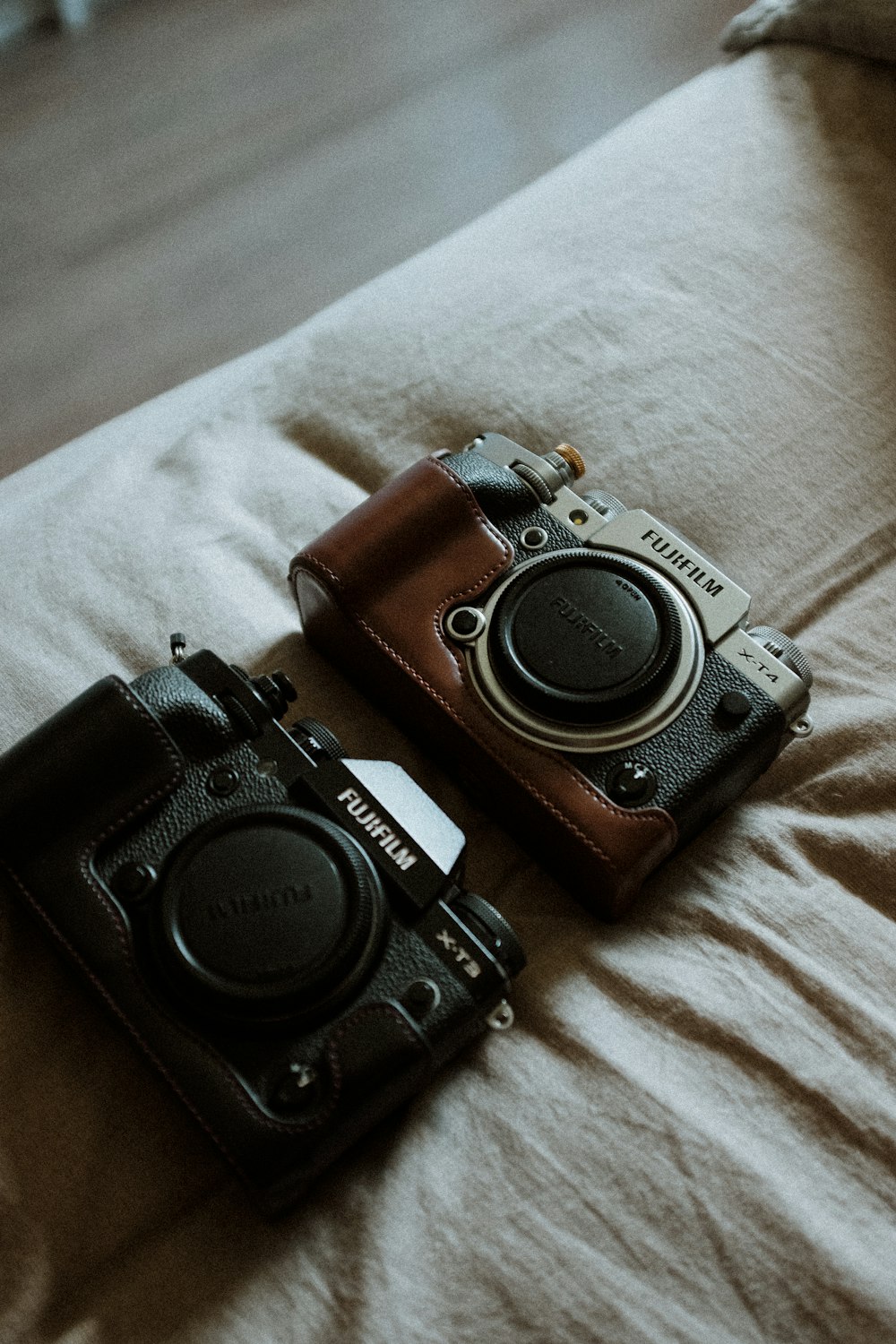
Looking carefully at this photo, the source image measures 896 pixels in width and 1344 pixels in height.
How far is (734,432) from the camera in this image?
100 centimetres

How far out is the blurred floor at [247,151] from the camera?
1583mm

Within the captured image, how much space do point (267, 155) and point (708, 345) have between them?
0.99m

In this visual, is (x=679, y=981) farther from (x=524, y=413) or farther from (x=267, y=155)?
(x=267, y=155)

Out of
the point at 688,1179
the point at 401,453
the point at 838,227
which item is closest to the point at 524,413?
the point at 401,453

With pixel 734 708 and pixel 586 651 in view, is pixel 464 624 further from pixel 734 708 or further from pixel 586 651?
pixel 734 708

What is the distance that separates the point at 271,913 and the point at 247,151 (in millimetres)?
1414

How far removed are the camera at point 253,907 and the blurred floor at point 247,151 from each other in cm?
85

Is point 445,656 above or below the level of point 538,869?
above

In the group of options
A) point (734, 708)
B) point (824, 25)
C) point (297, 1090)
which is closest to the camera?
point (297, 1090)

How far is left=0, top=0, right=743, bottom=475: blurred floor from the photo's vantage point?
158cm

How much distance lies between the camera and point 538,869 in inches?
32.5

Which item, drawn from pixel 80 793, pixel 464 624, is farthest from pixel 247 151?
pixel 80 793

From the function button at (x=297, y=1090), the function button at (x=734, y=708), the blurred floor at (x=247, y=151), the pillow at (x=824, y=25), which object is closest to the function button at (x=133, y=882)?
the function button at (x=297, y=1090)

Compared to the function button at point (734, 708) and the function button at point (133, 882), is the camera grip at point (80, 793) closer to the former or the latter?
the function button at point (133, 882)
